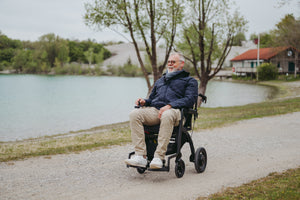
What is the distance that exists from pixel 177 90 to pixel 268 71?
219ft

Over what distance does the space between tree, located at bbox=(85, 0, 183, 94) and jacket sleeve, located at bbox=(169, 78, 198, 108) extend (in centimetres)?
1352

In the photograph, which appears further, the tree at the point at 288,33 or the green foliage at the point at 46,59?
the green foliage at the point at 46,59

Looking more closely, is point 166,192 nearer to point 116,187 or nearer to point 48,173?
point 116,187

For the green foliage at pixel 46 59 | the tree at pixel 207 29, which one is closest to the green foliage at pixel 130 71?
the green foliage at pixel 46 59

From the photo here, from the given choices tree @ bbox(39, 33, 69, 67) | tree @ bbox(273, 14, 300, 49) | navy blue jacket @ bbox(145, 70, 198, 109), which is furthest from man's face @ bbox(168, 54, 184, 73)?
tree @ bbox(39, 33, 69, 67)

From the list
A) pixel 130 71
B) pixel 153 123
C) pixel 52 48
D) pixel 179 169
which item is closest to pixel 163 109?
pixel 153 123

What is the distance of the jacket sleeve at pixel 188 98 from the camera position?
533 cm

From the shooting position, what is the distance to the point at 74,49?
15950 cm

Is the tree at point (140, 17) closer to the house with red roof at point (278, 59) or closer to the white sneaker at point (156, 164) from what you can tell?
the white sneaker at point (156, 164)

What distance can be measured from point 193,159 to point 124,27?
14.8m

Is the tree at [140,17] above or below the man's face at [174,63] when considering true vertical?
above

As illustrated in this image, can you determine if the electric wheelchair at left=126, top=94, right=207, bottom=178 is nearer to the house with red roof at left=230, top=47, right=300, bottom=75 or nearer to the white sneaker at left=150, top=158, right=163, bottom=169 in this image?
the white sneaker at left=150, top=158, right=163, bottom=169

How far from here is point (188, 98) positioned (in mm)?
5418

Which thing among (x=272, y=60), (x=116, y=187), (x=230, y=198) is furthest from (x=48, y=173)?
(x=272, y=60)
